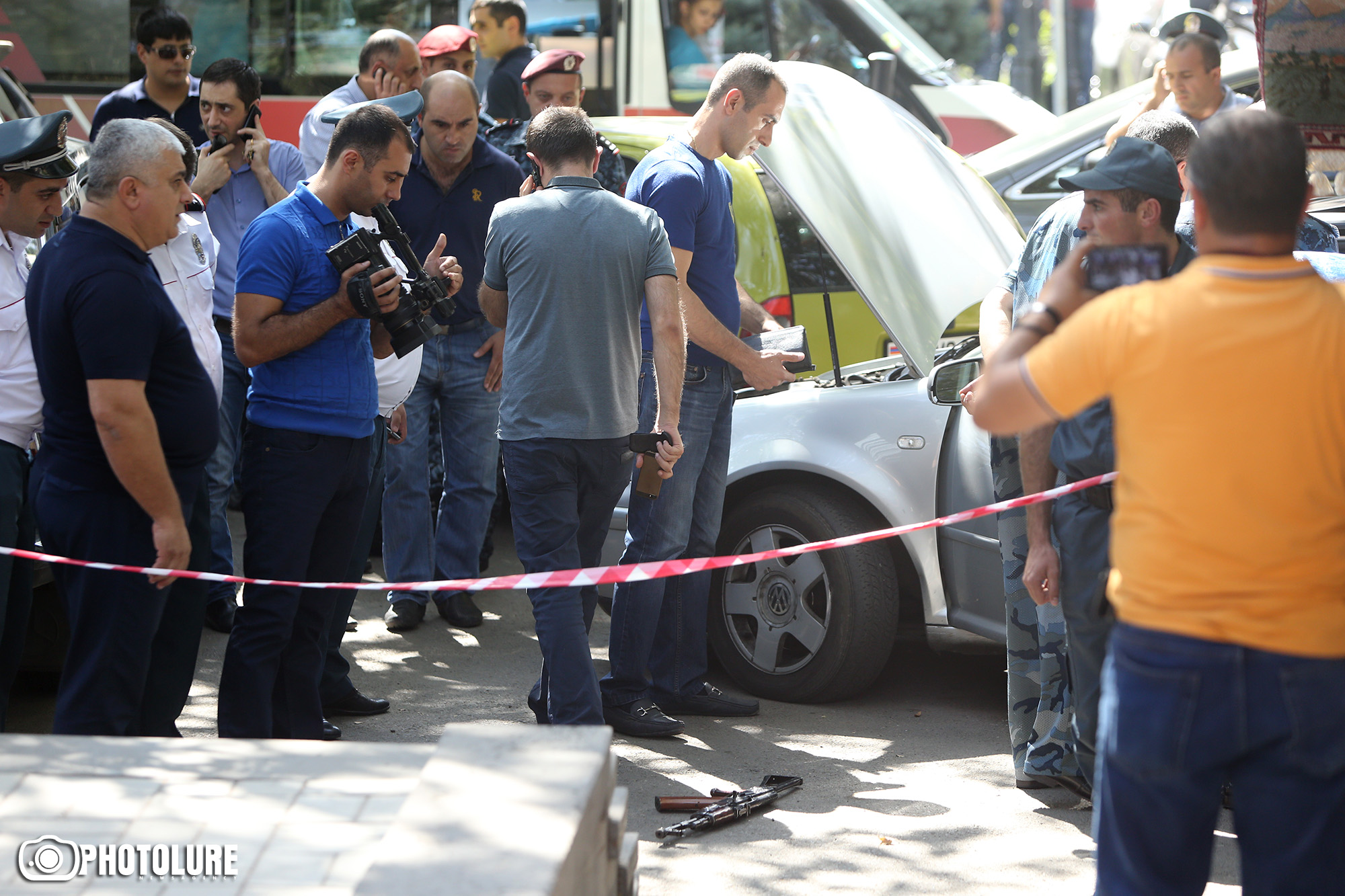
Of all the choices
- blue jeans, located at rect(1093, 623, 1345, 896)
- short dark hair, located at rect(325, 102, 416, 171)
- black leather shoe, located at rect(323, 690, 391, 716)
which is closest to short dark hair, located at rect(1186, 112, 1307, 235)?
blue jeans, located at rect(1093, 623, 1345, 896)

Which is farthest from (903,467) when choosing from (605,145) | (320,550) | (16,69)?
(16,69)

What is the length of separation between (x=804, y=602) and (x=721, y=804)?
1.15 metres

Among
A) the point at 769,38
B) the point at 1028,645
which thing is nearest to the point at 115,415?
the point at 1028,645

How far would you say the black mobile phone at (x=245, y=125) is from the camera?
6.61 metres

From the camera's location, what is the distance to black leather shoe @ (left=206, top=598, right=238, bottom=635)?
6250 mm

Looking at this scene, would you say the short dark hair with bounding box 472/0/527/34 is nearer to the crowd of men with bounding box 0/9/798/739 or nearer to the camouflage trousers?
the crowd of men with bounding box 0/9/798/739

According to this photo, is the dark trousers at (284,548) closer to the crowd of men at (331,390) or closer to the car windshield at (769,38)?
the crowd of men at (331,390)

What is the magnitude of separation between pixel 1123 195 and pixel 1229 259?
142 centimetres

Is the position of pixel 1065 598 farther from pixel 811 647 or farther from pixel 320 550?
pixel 320 550

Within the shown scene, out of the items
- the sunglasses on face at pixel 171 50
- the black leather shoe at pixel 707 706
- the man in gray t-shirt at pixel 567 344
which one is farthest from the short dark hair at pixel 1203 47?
the sunglasses on face at pixel 171 50

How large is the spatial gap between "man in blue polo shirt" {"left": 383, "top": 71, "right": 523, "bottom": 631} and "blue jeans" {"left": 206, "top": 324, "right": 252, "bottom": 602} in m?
0.68

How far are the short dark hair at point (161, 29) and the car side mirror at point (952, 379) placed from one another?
4.68 meters

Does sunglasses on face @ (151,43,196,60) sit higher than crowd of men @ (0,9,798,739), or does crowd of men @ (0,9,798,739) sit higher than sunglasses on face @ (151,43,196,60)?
sunglasses on face @ (151,43,196,60)

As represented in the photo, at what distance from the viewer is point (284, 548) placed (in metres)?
4.45
